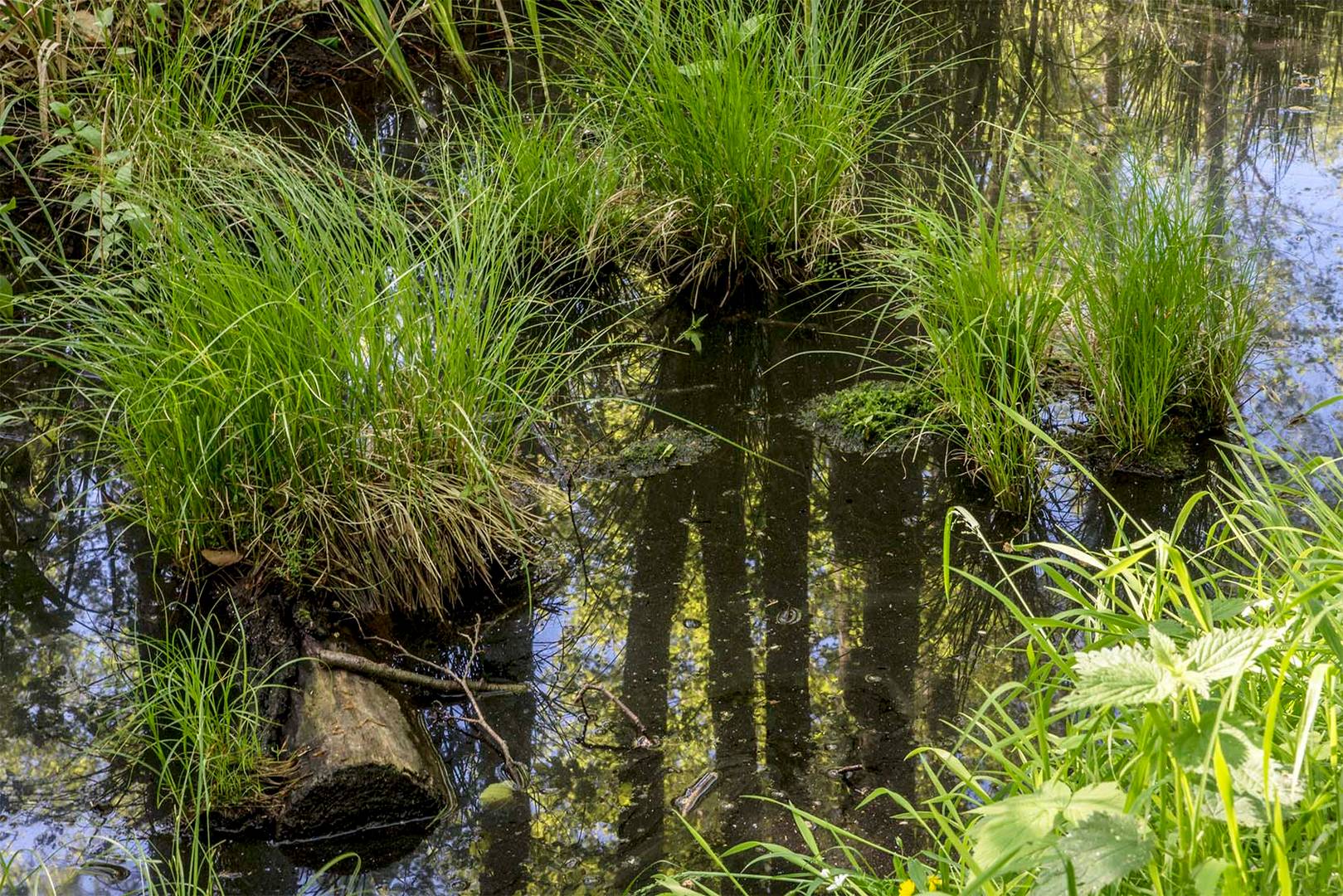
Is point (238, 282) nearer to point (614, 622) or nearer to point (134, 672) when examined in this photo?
point (134, 672)

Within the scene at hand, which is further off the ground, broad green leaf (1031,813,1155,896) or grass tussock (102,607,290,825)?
broad green leaf (1031,813,1155,896)

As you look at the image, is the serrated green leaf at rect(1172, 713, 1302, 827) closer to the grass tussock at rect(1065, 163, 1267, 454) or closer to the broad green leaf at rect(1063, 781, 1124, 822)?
the broad green leaf at rect(1063, 781, 1124, 822)

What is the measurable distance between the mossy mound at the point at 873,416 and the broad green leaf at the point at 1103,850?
2.50 metres

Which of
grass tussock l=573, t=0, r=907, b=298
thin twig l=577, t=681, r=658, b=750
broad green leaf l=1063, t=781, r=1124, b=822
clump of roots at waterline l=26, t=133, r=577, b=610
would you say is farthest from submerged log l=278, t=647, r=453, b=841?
grass tussock l=573, t=0, r=907, b=298

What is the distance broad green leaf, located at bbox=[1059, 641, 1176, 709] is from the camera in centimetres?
126

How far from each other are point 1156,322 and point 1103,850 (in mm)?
2600

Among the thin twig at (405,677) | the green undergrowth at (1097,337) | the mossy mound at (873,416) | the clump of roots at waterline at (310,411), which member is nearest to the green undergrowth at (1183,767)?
the thin twig at (405,677)

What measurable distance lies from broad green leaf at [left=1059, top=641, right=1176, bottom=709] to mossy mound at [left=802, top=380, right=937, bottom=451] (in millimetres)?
2487

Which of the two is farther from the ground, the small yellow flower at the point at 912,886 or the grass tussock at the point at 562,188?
the grass tussock at the point at 562,188

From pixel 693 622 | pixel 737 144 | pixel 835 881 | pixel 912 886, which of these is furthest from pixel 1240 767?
pixel 737 144

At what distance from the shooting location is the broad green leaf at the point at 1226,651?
49.7 inches

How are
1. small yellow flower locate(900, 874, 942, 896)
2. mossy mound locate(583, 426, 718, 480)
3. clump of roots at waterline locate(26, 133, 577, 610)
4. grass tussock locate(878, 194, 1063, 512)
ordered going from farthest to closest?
mossy mound locate(583, 426, 718, 480) → grass tussock locate(878, 194, 1063, 512) → clump of roots at waterline locate(26, 133, 577, 610) → small yellow flower locate(900, 874, 942, 896)

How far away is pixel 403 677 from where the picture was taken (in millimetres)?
2918

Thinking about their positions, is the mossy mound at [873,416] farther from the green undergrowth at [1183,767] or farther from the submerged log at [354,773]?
the green undergrowth at [1183,767]
